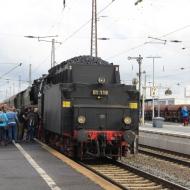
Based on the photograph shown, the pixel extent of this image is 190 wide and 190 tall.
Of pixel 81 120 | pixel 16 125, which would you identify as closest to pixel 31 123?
pixel 16 125

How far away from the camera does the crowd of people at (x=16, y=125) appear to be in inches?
917

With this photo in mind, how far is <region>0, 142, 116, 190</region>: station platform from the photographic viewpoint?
447 inches

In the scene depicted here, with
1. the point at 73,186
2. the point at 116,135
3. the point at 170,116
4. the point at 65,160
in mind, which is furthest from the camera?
the point at 170,116

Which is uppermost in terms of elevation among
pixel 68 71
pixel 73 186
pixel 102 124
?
pixel 68 71

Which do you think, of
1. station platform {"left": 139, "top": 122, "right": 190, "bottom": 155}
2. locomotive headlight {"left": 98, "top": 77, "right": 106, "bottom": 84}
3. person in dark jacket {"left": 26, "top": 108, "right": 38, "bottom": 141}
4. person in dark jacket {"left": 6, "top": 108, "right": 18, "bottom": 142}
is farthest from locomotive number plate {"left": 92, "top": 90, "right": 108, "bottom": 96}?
person in dark jacket {"left": 26, "top": 108, "right": 38, "bottom": 141}

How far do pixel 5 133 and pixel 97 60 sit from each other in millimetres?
5841

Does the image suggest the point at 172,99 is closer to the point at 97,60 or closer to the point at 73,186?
the point at 97,60

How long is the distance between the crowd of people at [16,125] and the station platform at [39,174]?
525 cm

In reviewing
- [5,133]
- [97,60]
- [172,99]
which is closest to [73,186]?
[97,60]

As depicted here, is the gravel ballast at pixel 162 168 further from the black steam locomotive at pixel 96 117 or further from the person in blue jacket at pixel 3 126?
the person in blue jacket at pixel 3 126

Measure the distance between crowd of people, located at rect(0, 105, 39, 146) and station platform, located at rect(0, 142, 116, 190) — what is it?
5.25 meters

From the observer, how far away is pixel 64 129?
17.8 m

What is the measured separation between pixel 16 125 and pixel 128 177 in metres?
11.2

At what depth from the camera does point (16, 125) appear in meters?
24.9
